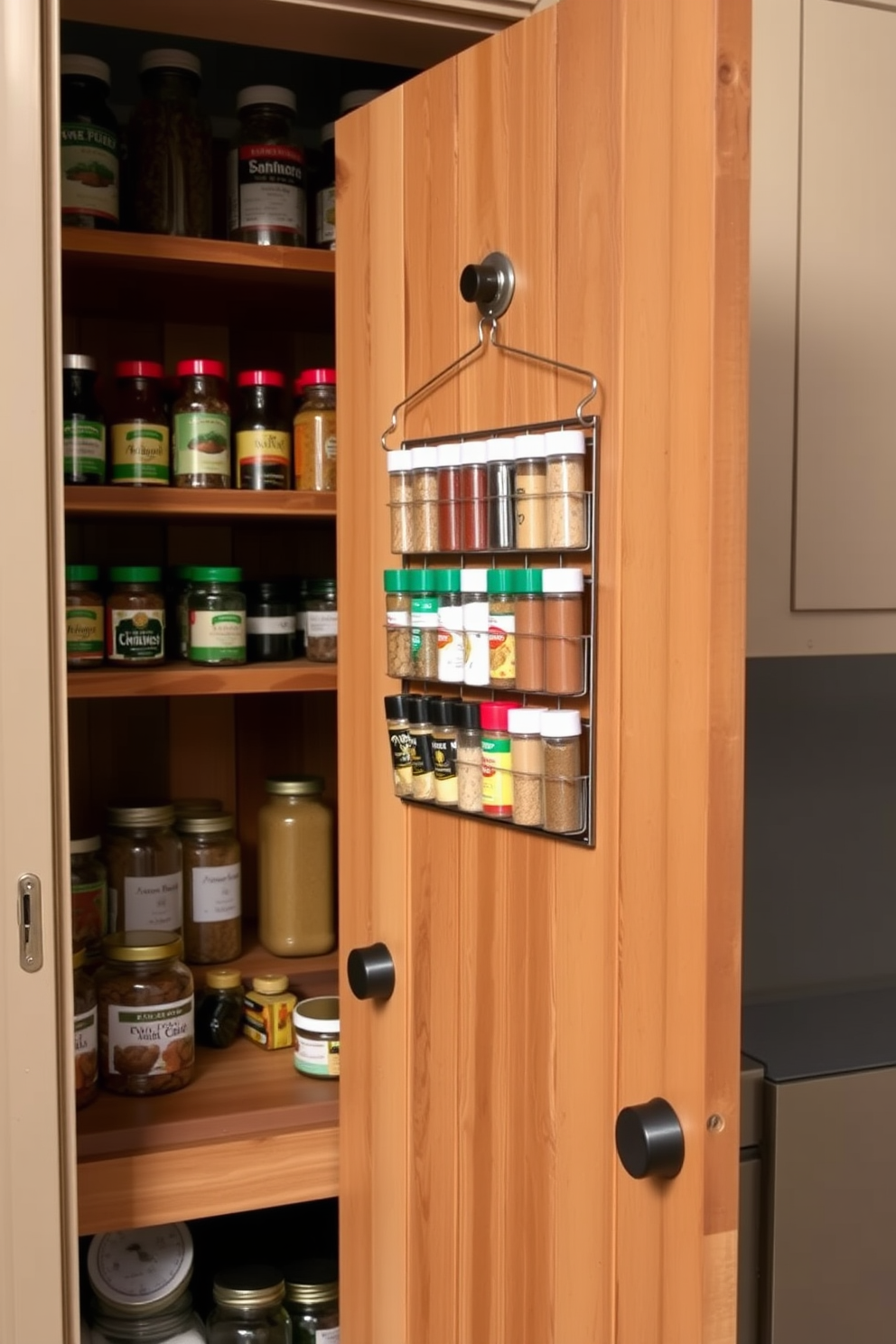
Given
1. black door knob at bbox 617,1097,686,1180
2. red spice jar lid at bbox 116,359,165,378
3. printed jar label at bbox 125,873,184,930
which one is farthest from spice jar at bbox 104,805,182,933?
black door knob at bbox 617,1097,686,1180

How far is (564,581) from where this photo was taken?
972mm

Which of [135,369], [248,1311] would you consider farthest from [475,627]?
[248,1311]

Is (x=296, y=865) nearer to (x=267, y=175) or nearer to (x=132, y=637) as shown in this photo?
(x=132, y=637)

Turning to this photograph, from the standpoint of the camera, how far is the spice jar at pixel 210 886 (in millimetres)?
1668

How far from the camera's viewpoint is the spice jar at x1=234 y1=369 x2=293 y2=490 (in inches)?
59.9

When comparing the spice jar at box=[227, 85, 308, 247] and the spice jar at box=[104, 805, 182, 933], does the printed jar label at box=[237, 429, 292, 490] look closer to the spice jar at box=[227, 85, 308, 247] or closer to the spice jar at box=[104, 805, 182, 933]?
the spice jar at box=[227, 85, 308, 247]

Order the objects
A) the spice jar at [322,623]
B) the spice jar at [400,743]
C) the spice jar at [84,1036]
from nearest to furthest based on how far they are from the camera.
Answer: the spice jar at [400,743]
the spice jar at [84,1036]
the spice jar at [322,623]

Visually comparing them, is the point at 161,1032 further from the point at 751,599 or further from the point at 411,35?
the point at 411,35

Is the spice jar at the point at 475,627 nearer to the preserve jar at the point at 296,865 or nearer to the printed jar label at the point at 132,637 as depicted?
the printed jar label at the point at 132,637

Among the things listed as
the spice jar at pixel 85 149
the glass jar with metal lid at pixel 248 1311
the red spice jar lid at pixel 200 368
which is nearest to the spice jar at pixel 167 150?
the spice jar at pixel 85 149

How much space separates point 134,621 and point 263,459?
0.78 feet

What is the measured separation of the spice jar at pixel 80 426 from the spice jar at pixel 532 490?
2.04 feet

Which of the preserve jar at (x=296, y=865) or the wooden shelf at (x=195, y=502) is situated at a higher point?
the wooden shelf at (x=195, y=502)

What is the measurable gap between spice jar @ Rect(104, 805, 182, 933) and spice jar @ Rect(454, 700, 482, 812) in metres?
0.65
